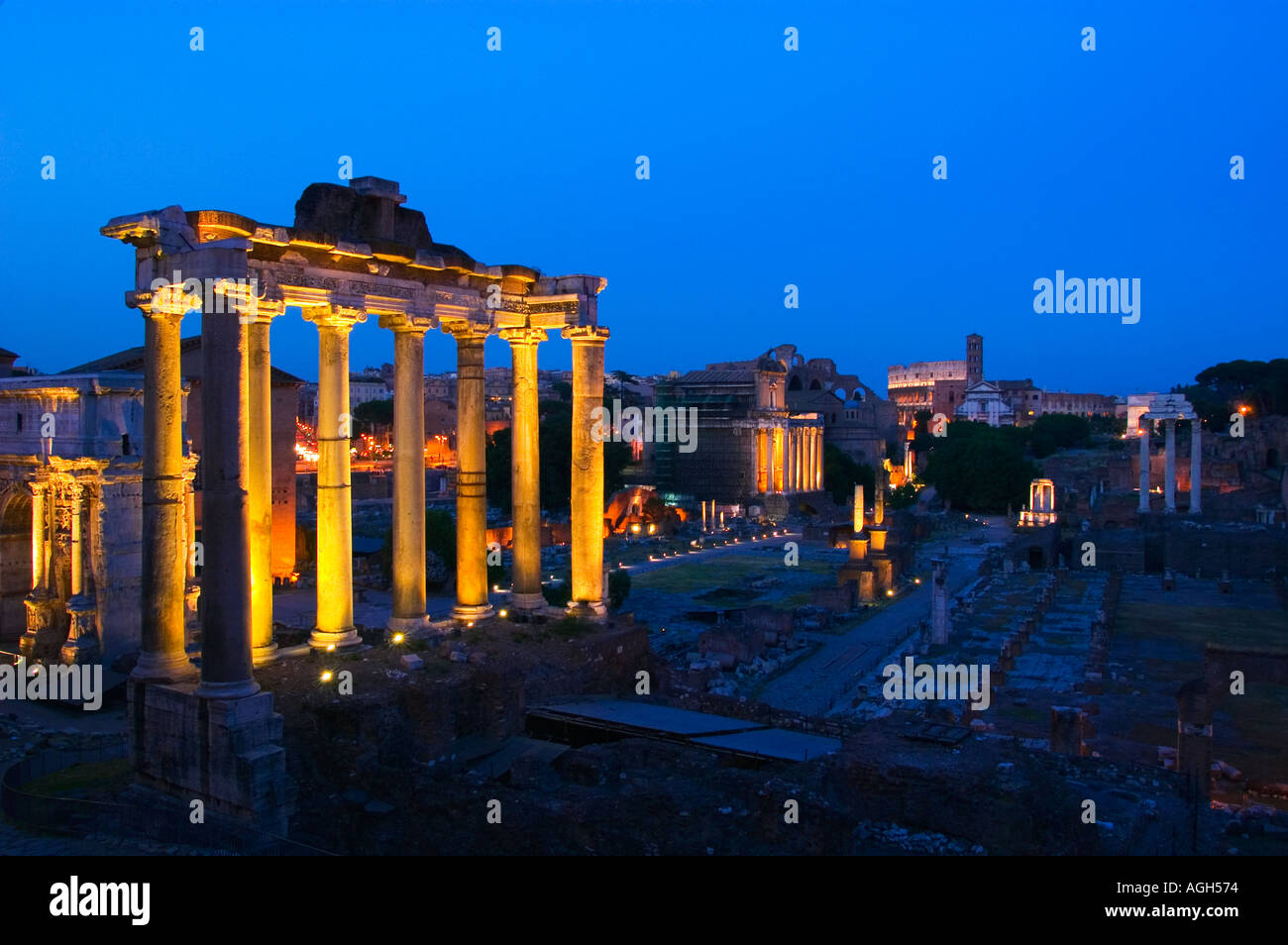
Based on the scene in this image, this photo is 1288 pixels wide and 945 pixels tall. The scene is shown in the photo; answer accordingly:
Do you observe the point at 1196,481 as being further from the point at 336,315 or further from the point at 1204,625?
the point at 336,315

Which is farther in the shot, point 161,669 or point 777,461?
point 777,461

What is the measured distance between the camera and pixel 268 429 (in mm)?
14141

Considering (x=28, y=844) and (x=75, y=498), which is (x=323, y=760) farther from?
(x=75, y=498)

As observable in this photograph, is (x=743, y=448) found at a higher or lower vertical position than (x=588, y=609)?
higher

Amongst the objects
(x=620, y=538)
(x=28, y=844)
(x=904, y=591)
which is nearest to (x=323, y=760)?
(x=28, y=844)

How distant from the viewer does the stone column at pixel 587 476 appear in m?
17.0

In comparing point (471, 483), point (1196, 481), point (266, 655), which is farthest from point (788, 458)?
point (266, 655)

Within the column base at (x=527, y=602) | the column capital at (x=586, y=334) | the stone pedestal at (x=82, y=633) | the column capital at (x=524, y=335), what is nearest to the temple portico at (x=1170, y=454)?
the column base at (x=527, y=602)

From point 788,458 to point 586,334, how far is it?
68.1 meters

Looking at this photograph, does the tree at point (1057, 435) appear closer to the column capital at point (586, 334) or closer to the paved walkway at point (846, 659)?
the paved walkway at point (846, 659)

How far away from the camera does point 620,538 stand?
61.4 meters

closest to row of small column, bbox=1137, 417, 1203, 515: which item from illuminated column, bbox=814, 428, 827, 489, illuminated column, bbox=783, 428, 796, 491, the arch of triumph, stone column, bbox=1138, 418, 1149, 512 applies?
stone column, bbox=1138, 418, 1149, 512

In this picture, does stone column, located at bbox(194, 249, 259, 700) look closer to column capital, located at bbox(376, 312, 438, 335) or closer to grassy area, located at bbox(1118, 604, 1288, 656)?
column capital, located at bbox(376, 312, 438, 335)
